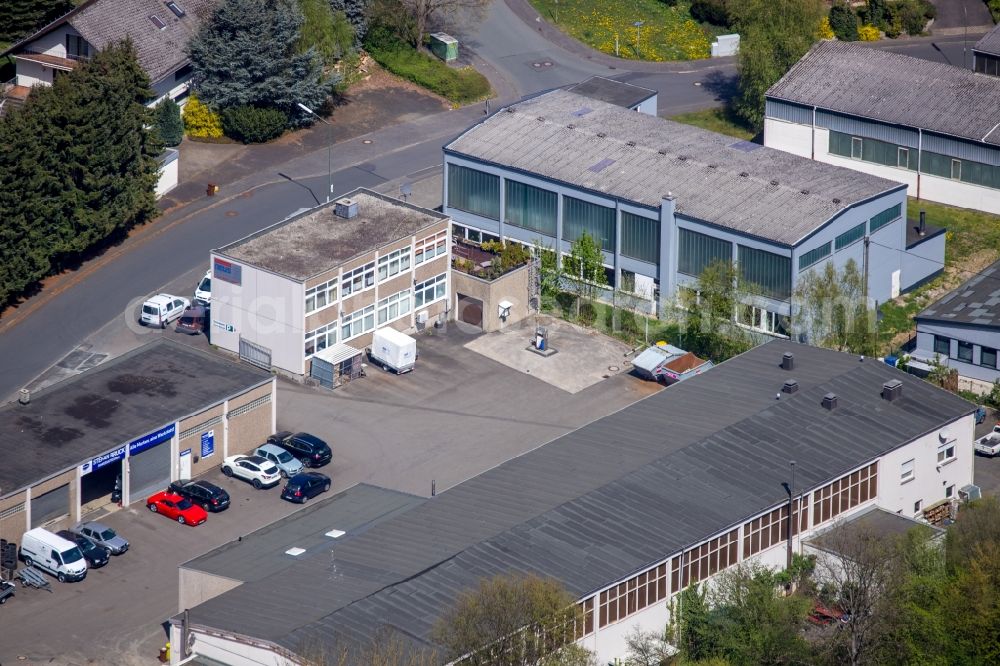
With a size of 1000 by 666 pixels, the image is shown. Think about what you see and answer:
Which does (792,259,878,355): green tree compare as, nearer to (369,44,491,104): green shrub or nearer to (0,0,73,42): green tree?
(369,44,491,104): green shrub

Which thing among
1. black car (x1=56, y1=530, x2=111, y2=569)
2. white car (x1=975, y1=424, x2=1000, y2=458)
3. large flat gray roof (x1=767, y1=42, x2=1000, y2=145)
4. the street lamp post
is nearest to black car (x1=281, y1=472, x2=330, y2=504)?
black car (x1=56, y1=530, x2=111, y2=569)

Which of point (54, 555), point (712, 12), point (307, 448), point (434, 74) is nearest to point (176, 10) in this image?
point (434, 74)

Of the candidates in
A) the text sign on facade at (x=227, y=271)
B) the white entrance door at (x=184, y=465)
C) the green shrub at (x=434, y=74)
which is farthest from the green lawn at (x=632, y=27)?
the white entrance door at (x=184, y=465)

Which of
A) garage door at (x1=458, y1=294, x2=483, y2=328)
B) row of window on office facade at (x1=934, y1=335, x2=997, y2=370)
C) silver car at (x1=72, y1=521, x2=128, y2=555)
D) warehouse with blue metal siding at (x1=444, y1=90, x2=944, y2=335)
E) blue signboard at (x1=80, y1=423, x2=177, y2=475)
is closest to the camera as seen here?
silver car at (x1=72, y1=521, x2=128, y2=555)

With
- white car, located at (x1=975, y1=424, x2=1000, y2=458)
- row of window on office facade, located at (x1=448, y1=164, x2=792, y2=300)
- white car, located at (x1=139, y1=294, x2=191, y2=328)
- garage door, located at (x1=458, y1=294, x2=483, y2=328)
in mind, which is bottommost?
white car, located at (x1=975, y1=424, x2=1000, y2=458)

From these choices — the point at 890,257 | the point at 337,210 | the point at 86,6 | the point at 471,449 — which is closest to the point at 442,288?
the point at 337,210

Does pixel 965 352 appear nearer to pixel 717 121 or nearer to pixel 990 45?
pixel 990 45

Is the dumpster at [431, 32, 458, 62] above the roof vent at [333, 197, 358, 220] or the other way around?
above
